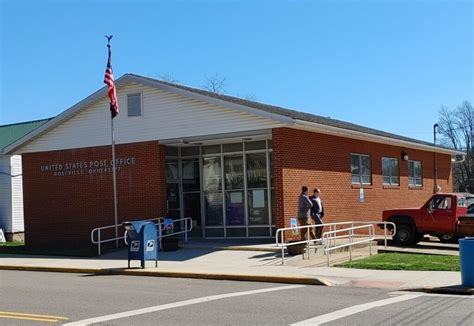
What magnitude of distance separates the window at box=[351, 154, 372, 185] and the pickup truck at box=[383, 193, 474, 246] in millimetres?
2914

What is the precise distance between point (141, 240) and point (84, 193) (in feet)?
30.1

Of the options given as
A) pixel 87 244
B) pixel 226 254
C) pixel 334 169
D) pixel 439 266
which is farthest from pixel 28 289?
pixel 334 169

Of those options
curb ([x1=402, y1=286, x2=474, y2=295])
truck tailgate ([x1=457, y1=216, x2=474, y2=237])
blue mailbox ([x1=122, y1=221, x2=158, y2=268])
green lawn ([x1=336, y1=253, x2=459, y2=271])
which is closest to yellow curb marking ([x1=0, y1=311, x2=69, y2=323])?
blue mailbox ([x1=122, y1=221, x2=158, y2=268])

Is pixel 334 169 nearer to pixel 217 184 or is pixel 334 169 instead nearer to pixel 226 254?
pixel 217 184

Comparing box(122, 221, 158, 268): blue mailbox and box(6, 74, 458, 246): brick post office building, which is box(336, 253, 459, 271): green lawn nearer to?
box(6, 74, 458, 246): brick post office building

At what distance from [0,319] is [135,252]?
6.65 metres

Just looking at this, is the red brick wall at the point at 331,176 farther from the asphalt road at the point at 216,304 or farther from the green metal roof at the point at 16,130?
the green metal roof at the point at 16,130

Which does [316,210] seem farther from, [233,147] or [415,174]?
[415,174]

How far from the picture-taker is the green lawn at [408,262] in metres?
14.7

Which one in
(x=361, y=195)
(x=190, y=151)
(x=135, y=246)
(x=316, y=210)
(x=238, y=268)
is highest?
(x=190, y=151)

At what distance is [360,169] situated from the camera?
24.6 m

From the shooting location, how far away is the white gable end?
20.2m

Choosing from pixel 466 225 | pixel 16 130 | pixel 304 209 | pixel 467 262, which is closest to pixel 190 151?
pixel 304 209

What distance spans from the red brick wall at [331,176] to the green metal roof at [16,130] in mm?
19306
